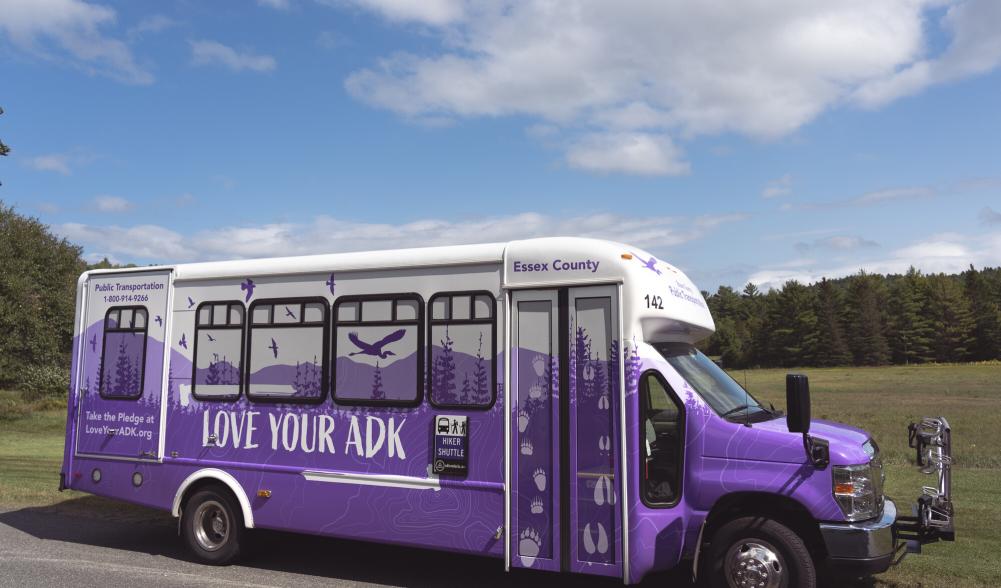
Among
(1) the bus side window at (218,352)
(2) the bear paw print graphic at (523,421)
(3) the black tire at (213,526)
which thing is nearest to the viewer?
(2) the bear paw print graphic at (523,421)

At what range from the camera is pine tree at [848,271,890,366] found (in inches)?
3735

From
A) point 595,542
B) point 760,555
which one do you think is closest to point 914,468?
point 760,555

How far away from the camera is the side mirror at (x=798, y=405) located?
17.9ft

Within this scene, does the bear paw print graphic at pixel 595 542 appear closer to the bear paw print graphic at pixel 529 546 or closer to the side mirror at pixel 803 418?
the bear paw print graphic at pixel 529 546

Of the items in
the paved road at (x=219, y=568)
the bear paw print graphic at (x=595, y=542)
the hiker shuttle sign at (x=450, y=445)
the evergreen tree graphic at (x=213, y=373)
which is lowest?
the paved road at (x=219, y=568)

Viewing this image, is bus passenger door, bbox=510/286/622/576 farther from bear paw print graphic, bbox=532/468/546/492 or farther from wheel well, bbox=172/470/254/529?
wheel well, bbox=172/470/254/529

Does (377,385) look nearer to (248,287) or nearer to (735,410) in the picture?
(248,287)

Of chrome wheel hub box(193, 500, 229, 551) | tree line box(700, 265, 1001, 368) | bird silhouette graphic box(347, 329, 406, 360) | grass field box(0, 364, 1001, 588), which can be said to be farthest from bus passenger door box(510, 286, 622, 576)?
tree line box(700, 265, 1001, 368)

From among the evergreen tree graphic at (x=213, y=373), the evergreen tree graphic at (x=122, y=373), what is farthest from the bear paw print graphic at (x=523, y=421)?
the evergreen tree graphic at (x=122, y=373)

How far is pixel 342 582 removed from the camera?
7035 mm

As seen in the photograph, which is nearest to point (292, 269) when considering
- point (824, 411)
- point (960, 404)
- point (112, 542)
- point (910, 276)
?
point (112, 542)

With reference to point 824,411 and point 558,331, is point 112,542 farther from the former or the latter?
point 824,411

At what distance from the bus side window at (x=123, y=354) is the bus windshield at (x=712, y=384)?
5665mm

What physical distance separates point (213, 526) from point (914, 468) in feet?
40.1
